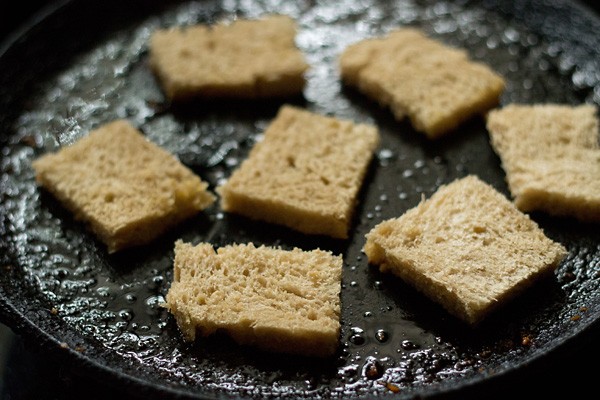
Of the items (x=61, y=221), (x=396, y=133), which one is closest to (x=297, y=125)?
(x=396, y=133)

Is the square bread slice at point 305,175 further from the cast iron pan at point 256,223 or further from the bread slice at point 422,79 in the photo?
the bread slice at point 422,79

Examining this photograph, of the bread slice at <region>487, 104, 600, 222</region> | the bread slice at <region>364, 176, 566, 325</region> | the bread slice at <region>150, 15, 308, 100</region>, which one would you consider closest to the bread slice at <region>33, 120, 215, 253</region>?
the bread slice at <region>150, 15, 308, 100</region>

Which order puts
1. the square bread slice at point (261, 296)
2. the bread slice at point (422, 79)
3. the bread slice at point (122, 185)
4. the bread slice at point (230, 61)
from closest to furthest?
the square bread slice at point (261, 296) → the bread slice at point (122, 185) → the bread slice at point (422, 79) → the bread slice at point (230, 61)

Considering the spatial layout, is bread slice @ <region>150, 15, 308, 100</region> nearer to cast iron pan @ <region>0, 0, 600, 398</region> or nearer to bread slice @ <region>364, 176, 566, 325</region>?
cast iron pan @ <region>0, 0, 600, 398</region>

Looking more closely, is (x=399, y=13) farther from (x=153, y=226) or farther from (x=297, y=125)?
(x=153, y=226)

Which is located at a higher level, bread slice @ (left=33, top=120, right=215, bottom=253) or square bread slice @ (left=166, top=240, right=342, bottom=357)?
bread slice @ (left=33, top=120, right=215, bottom=253)

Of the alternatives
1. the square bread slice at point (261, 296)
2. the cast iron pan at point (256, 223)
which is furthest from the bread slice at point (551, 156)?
the square bread slice at point (261, 296)

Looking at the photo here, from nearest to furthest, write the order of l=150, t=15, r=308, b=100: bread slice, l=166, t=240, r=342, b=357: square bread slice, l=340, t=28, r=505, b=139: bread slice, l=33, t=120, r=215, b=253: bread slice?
l=166, t=240, r=342, b=357: square bread slice → l=33, t=120, r=215, b=253: bread slice → l=340, t=28, r=505, b=139: bread slice → l=150, t=15, r=308, b=100: bread slice
